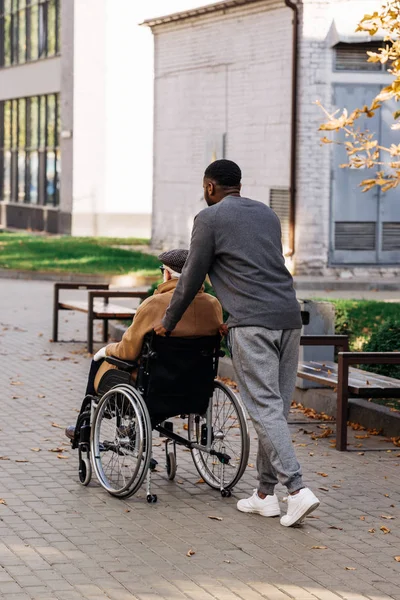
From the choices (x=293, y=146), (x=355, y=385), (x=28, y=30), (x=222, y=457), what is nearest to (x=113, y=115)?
(x=28, y=30)

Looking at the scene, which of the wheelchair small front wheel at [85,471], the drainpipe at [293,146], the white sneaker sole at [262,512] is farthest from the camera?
the drainpipe at [293,146]

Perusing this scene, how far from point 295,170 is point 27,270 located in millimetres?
5378

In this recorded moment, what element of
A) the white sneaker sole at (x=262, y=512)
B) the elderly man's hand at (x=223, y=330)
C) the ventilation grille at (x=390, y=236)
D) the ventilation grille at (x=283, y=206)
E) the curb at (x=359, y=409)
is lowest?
the white sneaker sole at (x=262, y=512)

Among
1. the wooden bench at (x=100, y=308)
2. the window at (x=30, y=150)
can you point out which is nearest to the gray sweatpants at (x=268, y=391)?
the wooden bench at (x=100, y=308)

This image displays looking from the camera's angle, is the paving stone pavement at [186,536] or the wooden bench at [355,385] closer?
the paving stone pavement at [186,536]

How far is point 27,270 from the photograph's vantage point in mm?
26125

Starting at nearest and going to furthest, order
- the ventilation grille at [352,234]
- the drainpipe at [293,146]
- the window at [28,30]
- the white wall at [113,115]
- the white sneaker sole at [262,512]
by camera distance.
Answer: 1. the white sneaker sole at [262,512]
2. the drainpipe at [293,146]
3. the ventilation grille at [352,234]
4. the white wall at [113,115]
5. the window at [28,30]

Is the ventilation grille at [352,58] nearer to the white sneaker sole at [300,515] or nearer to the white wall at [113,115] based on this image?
the white wall at [113,115]

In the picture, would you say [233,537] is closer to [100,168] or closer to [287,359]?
[287,359]

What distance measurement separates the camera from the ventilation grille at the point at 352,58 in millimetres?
24281

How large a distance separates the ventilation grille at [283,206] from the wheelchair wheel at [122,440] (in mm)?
16654

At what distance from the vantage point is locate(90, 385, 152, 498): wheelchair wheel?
24.5 ft

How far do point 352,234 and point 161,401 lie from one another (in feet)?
56.8

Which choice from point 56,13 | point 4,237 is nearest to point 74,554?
point 4,237
